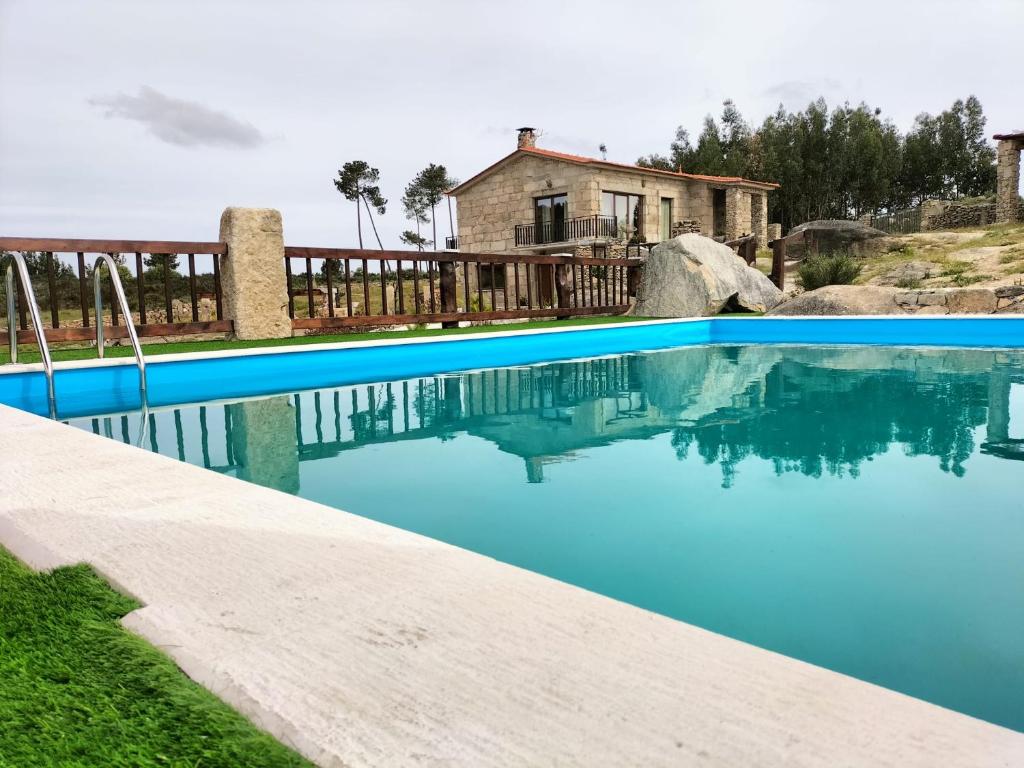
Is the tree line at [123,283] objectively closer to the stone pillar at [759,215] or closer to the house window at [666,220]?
the house window at [666,220]

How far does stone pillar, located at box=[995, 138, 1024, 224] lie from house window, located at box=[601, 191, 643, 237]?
1322cm

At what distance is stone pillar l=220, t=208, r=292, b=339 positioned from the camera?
26.8 feet

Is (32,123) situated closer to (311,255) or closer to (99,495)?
(311,255)

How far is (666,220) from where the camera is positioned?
28000mm

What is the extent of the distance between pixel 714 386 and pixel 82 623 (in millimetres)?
5305

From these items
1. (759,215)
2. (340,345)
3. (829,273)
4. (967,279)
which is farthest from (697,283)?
(759,215)

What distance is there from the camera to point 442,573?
140 centimetres

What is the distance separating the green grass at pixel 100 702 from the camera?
2.87ft

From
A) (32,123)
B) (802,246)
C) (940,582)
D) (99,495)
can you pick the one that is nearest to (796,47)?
(940,582)

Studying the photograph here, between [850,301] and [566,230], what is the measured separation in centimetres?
1471

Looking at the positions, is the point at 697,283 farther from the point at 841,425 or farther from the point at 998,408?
the point at 841,425

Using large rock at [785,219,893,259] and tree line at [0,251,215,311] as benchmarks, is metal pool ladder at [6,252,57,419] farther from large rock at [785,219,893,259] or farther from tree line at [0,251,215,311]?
large rock at [785,219,893,259]

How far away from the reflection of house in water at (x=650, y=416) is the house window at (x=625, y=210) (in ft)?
63.3

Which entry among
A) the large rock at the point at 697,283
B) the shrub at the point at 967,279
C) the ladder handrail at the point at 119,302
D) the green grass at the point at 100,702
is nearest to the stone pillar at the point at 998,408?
the green grass at the point at 100,702
